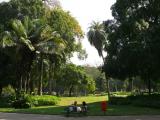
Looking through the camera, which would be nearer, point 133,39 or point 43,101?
point 133,39

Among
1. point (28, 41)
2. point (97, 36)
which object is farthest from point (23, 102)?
point (97, 36)

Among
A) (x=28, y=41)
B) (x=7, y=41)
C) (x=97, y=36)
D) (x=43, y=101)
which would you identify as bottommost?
(x=43, y=101)

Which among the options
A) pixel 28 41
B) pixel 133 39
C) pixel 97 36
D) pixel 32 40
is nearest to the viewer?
pixel 133 39

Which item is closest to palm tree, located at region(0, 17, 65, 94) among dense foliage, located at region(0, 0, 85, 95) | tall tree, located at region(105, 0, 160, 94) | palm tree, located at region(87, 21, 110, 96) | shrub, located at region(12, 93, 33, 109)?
dense foliage, located at region(0, 0, 85, 95)

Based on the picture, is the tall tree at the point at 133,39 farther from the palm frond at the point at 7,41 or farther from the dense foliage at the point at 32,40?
the palm frond at the point at 7,41

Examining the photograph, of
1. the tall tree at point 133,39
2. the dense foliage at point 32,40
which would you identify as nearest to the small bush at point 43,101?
the dense foliage at point 32,40

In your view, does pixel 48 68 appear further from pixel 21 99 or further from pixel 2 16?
pixel 21 99

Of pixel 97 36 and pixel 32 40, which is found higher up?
pixel 97 36

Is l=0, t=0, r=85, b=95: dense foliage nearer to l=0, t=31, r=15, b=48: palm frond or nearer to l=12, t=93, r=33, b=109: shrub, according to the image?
l=0, t=31, r=15, b=48: palm frond

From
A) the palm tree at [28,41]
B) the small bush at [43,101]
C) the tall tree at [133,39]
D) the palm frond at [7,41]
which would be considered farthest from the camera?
the palm tree at [28,41]

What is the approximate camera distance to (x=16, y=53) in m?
43.2

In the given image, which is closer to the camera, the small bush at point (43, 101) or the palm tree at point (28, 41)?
the small bush at point (43, 101)

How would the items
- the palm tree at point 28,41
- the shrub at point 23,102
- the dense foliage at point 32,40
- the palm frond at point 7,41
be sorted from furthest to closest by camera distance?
the dense foliage at point 32,40
the palm tree at point 28,41
the palm frond at point 7,41
the shrub at point 23,102

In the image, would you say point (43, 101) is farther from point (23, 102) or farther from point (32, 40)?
point (32, 40)
